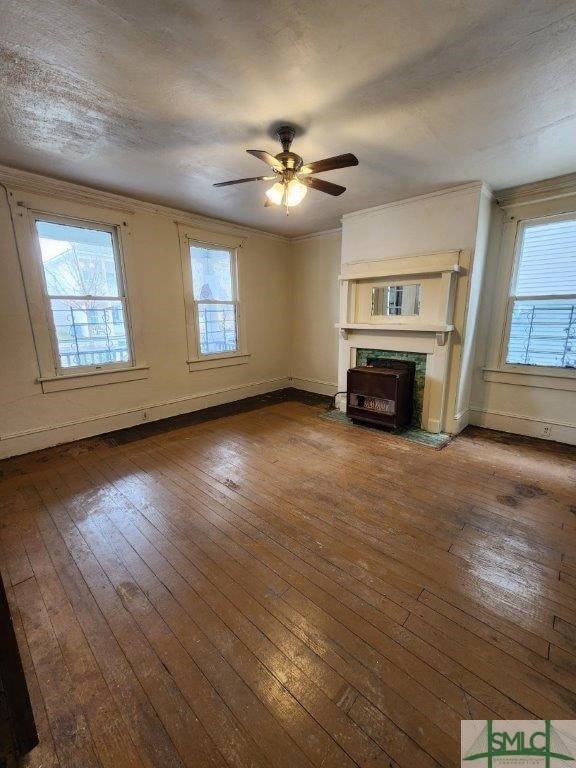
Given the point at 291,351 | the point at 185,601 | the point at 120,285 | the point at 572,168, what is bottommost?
the point at 185,601

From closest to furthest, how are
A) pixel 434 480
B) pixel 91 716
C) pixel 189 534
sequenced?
pixel 91 716, pixel 189 534, pixel 434 480

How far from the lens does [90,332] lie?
11.7ft

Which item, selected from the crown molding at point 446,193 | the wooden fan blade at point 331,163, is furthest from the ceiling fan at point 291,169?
the crown molding at point 446,193

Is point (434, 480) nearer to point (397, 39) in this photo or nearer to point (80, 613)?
point (80, 613)

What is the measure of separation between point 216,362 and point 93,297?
179 cm

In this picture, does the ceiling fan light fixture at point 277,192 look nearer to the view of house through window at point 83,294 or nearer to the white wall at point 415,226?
the white wall at point 415,226

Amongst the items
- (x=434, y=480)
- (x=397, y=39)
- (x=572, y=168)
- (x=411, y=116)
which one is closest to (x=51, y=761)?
(x=434, y=480)

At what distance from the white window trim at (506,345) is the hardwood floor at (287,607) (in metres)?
0.97

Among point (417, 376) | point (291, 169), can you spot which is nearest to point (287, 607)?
point (291, 169)

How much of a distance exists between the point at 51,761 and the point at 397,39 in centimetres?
320

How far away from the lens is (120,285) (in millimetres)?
3689

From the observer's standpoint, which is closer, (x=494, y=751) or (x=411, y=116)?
(x=494, y=751)

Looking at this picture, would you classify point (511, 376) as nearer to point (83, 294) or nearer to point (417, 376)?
point (417, 376)

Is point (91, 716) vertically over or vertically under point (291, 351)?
under
